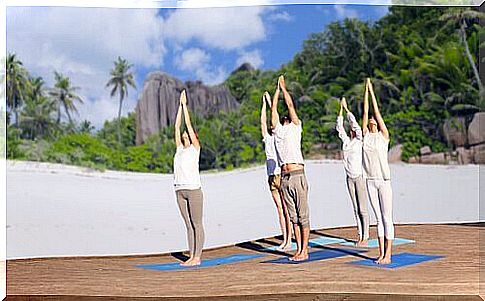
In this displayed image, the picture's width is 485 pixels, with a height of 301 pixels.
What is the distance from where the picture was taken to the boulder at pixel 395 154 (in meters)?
7.50

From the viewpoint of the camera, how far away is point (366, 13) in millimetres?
7594

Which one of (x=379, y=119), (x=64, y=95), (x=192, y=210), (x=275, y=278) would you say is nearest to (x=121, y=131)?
(x=64, y=95)

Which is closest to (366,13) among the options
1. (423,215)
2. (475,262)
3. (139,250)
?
(423,215)

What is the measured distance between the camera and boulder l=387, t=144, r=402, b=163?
750 cm

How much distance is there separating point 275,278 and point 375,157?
1279 millimetres

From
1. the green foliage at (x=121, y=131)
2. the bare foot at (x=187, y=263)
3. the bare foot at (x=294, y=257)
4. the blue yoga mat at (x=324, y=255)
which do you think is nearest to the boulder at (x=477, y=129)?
the blue yoga mat at (x=324, y=255)

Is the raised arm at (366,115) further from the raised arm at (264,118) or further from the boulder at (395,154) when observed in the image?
the raised arm at (264,118)

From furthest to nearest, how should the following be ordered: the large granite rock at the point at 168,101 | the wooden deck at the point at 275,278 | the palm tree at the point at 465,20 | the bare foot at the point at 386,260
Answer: the large granite rock at the point at 168,101, the palm tree at the point at 465,20, the bare foot at the point at 386,260, the wooden deck at the point at 275,278

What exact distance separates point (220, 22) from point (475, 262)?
9.49 ft

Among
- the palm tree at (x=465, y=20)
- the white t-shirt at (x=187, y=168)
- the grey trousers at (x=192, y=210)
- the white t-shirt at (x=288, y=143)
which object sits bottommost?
the grey trousers at (x=192, y=210)

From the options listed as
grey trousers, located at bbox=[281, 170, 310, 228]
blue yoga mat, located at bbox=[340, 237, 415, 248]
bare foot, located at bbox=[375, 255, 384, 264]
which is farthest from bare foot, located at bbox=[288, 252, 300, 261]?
bare foot, located at bbox=[375, 255, 384, 264]

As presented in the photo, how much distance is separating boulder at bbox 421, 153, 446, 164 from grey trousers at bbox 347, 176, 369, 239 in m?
0.59

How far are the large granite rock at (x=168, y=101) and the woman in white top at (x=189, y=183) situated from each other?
0.16m

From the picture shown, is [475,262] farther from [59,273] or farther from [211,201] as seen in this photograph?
[59,273]
